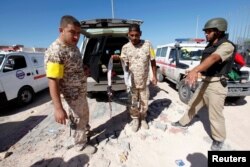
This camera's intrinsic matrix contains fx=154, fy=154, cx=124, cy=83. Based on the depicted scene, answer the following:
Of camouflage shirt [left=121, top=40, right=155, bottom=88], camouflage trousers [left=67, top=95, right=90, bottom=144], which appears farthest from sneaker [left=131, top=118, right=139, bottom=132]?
camouflage trousers [left=67, top=95, right=90, bottom=144]

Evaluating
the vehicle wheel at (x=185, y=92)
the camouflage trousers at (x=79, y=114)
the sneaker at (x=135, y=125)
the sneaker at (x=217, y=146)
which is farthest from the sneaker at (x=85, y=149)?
the vehicle wheel at (x=185, y=92)

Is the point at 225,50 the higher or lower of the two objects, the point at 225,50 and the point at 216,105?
the higher

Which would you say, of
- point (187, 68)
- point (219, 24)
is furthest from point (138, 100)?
point (187, 68)

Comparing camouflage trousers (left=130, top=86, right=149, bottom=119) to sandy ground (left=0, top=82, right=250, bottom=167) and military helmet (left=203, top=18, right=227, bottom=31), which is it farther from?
military helmet (left=203, top=18, right=227, bottom=31)

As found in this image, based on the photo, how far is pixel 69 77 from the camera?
2139 millimetres

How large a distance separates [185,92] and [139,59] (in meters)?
2.85

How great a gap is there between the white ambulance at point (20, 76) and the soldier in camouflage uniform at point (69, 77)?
3614mm

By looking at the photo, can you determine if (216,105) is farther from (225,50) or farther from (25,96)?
(25,96)

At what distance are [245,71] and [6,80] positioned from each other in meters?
7.19

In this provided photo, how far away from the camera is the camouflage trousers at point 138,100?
10.2 ft

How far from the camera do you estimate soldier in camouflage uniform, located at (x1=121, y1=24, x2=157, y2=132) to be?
9.34 feet

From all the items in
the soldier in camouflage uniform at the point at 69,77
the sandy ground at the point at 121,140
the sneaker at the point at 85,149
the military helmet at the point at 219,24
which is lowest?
the sandy ground at the point at 121,140

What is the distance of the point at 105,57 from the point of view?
222 inches

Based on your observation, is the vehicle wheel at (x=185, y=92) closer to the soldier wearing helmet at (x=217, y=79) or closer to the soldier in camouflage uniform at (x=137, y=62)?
the soldier wearing helmet at (x=217, y=79)
